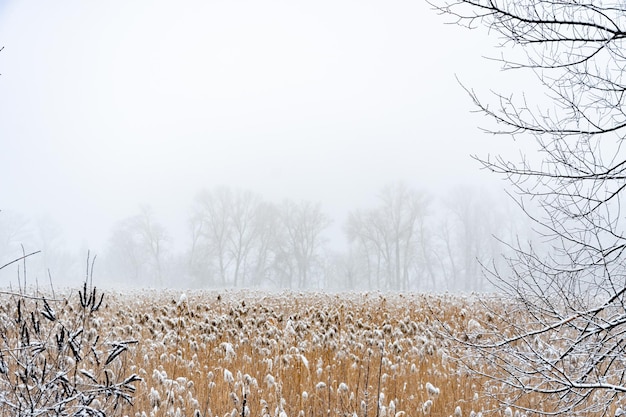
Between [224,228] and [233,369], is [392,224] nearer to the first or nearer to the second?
[224,228]

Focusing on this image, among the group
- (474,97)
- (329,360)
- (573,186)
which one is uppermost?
(474,97)

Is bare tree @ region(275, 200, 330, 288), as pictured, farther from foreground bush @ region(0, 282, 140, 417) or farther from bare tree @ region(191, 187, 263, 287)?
foreground bush @ region(0, 282, 140, 417)

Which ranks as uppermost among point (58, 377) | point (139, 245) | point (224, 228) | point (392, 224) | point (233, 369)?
point (392, 224)

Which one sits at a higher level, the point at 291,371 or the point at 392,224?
the point at 392,224

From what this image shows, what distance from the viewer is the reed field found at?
353cm

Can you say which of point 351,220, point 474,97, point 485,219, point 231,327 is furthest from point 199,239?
point 474,97

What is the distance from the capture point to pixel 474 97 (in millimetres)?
4332

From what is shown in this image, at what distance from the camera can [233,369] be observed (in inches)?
238

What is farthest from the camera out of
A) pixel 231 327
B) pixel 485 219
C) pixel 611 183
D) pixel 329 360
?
pixel 485 219

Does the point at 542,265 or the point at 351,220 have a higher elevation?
the point at 351,220

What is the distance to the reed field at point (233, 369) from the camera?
353 centimetres

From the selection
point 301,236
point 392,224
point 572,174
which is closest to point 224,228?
point 301,236

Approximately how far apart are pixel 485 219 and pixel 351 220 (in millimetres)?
18267

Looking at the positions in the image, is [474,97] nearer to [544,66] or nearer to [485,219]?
[544,66]
